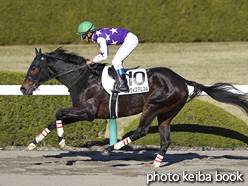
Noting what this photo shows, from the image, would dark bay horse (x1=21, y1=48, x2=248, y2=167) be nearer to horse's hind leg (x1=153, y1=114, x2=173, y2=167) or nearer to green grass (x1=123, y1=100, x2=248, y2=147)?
horse's hind leg (x1=153, y1=114, x2=173, y2=167)

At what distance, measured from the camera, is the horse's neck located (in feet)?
18.0

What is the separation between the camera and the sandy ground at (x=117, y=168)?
4.48 meters

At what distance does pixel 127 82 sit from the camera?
17.5ft

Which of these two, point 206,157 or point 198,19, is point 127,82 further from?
point 198,19

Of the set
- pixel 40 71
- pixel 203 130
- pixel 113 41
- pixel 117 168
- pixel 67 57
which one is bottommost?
pixel 117 168

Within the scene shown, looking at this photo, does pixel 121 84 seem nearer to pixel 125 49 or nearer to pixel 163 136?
pixel 125 49

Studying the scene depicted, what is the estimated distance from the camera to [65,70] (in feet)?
18.2

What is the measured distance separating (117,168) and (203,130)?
2322mm

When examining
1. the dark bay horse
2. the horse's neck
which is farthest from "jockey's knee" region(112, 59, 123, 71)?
the horse's neck

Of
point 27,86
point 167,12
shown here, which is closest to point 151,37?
point 167,12

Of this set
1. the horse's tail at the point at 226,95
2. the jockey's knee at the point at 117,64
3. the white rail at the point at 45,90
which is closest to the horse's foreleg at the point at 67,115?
the jockey's knee at the point at 117,64

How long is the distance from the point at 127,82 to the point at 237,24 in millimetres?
13048

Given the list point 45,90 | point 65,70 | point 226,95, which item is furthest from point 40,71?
point 226,95

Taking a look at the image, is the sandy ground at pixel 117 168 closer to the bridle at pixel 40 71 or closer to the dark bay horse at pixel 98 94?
the dark bay horse at pixel 98 94
